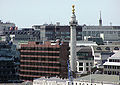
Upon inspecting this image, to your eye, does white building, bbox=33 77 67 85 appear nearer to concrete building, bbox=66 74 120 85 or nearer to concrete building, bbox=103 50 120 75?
concrete building, bbox=66 74 120 85

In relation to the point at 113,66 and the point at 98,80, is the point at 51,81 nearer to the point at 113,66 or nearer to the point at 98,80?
the point at 113,66

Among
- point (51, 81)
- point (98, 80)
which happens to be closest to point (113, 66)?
point (51, 81)

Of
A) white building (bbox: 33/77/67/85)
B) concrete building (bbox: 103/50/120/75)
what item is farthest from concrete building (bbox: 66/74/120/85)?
concrete building (bbox: 103/50/120/75)

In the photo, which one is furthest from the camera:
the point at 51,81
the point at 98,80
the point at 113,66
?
the point at 113,66

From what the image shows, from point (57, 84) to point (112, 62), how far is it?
26210 millimetres

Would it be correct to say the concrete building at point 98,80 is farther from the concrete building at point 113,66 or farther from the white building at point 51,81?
the concrete building at point 113,66

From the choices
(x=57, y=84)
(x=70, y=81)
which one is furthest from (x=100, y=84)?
(x=57, y=84)

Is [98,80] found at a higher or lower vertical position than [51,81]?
higher

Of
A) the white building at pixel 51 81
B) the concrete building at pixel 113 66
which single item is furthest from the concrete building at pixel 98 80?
the concrete building at pixel 113 66

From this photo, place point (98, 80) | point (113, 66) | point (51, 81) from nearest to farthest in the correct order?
point (98, 80) < point (51, 81) < point (113, 66)

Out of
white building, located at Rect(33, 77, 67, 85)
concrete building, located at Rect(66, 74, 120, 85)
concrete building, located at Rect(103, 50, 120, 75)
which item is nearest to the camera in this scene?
concrete building, located at Rect(66, 74, 120, 85)

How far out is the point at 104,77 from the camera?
149 m

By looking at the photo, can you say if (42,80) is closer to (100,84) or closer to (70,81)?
(70,81)

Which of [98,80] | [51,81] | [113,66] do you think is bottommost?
[51,81]
